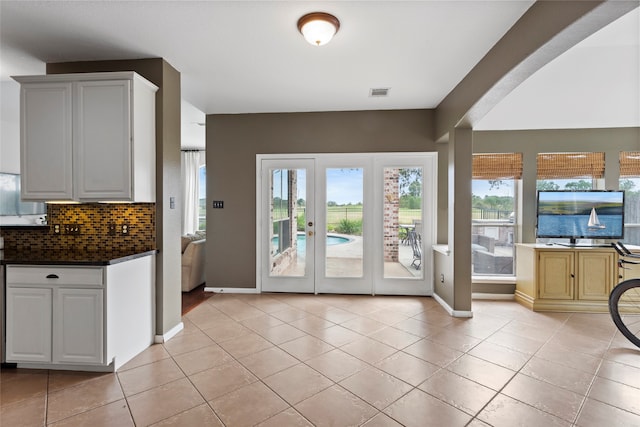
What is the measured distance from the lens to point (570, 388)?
2.24m

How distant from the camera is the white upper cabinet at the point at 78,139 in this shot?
2709 mm

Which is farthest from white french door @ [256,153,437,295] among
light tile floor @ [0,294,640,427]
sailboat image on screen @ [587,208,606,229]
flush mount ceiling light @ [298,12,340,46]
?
flush mount ceiling light @ [298,12,340,46]

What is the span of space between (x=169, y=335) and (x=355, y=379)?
6.24ft

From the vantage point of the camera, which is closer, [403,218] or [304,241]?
[403,218]

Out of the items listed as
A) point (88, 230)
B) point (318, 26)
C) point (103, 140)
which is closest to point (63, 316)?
point (88, 230)

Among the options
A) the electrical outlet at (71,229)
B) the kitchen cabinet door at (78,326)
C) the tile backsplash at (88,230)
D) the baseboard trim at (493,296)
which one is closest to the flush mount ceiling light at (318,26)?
the tile backsplash at (88,230)

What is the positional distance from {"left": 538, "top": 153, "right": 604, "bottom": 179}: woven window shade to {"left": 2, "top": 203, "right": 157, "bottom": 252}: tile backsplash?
5.05 m

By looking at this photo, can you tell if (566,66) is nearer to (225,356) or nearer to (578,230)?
(578,230)

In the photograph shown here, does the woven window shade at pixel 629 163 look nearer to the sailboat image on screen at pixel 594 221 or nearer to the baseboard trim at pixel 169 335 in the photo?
the sailboat image on screen at pixel 594 221

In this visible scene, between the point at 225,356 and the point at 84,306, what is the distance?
1.16m

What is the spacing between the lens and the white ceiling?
7.35ft

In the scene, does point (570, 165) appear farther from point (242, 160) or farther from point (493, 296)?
point (242, 160)

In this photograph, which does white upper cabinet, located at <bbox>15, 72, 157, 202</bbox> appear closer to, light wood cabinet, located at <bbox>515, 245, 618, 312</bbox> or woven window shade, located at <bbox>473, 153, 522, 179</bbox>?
woven window shade, located at <bbox>473, 153, 522, 179</bbox>

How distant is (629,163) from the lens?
4.38 metres
